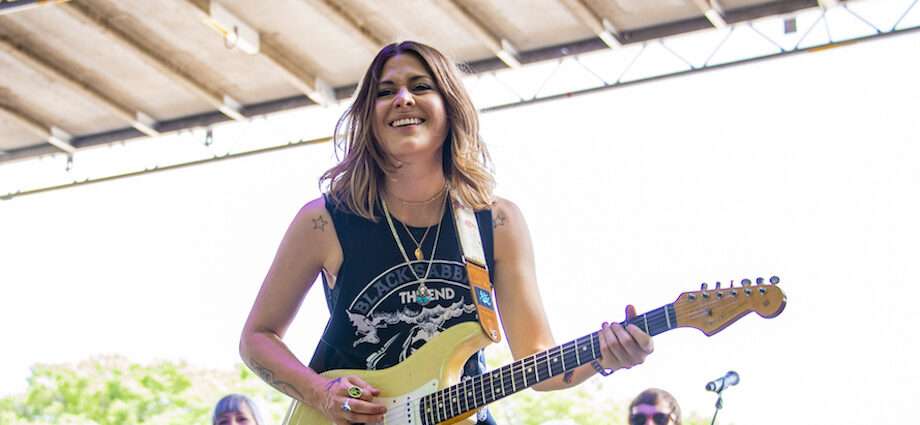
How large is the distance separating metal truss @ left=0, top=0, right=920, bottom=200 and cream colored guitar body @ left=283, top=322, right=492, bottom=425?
6.35m

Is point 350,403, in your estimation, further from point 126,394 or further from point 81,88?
point 126,394

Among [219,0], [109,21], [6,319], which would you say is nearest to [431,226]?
[219,0]

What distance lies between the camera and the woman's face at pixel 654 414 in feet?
23.0

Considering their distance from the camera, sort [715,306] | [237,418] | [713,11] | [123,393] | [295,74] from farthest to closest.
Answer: [123,393]
[295,74]
[713,11]
[237,418]
[715,306]

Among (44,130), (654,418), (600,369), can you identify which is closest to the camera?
(600,369)

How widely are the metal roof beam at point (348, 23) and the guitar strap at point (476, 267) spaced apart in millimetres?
7989

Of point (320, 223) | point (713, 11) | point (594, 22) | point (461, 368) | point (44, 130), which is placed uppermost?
point (44, 130)

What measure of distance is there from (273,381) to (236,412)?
398cm

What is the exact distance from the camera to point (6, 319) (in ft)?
77.5

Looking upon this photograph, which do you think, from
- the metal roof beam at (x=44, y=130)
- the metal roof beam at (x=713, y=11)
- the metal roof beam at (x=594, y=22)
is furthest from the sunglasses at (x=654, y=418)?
the metal roof beam at (x=44, y=130)

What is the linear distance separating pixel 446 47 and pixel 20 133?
5283 mm

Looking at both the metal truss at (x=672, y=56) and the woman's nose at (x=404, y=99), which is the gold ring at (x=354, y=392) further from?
the metal truss at (x=672, y=56)

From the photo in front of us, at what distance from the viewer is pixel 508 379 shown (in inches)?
132

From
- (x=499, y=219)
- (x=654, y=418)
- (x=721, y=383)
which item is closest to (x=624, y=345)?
(x=499, y=219)
